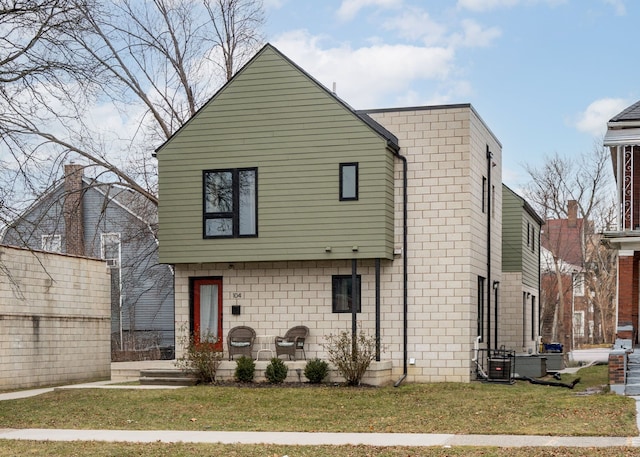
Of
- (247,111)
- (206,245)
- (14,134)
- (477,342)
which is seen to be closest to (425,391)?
(477,342)

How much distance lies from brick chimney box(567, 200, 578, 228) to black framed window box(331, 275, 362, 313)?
3248 centimetres

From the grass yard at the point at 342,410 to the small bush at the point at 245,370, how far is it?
3.18 ft

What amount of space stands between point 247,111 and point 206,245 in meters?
3.46

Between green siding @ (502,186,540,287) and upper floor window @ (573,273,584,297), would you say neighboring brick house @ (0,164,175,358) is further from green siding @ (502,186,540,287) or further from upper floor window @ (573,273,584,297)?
upper floor window @ (573,273,584,297)

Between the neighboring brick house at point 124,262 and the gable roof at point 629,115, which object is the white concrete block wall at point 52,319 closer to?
the neighboring brick house at point 124,262

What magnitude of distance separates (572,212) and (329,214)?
120 feet

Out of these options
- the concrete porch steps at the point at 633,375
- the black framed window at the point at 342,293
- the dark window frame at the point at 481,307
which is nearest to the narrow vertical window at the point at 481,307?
the dark window frame at the point at 481,307

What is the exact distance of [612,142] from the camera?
21.8 metres

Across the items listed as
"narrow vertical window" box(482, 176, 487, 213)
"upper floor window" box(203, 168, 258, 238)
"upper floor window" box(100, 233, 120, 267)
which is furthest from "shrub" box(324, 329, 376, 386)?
"upper floor window" box(100, 233, 120, 267)

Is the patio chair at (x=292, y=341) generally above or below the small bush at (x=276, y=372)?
above

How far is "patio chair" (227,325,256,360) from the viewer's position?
904 inches

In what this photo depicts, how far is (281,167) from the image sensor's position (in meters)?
22.5

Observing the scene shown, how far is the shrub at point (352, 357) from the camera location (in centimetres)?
2088

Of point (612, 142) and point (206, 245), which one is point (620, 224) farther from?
point (206, 245)
